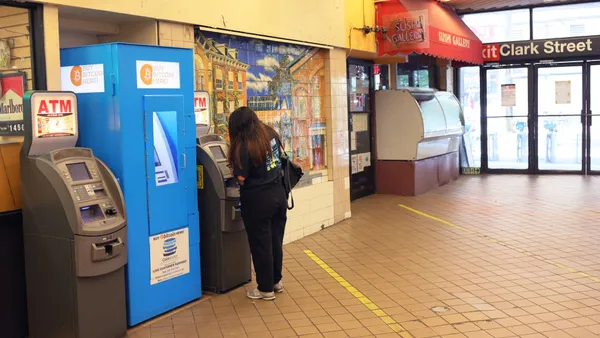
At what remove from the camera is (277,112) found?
8469mm

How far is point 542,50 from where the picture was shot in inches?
573

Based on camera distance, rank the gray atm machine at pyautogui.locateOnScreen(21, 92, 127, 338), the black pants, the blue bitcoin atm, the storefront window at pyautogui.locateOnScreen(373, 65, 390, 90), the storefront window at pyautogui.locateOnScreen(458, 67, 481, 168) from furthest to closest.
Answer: the storefront window at pyautogui.locateOnScreen(458, 67, 481, 168)
the storefront window at pyautogui.locateOnScreen(373, 65, 390, 90)
the black pants
the blue bitcoin atm
the gray atm machine at pyautogui.locateOnScreen(21, 92, 127, 338)

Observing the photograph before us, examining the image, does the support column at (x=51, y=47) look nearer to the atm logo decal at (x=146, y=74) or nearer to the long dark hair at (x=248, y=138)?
the atm logo decal at (x=146, y=74)

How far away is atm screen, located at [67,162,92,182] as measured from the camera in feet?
15.6

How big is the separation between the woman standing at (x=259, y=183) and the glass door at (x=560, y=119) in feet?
36.7

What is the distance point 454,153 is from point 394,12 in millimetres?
4785

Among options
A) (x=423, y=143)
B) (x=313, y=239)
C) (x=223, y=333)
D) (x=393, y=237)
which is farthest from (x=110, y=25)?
(x=423, y=143)

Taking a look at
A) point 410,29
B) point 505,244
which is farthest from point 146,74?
point 410,29

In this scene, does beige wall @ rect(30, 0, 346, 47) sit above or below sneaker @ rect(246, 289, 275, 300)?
above

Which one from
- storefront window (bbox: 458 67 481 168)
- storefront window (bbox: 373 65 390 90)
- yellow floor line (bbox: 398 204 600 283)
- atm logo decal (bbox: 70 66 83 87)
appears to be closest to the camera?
atm logo decal (bbox: 70 66 83 87)

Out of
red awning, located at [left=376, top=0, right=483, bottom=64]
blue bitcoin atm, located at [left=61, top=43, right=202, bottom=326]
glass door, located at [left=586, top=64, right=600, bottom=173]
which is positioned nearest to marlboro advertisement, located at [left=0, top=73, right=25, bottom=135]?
blue bitcoin atm, located at [left=61, top=43, right=202, bottom=326]

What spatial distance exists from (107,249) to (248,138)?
5.30 feet

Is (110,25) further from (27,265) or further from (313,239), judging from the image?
(313,239)

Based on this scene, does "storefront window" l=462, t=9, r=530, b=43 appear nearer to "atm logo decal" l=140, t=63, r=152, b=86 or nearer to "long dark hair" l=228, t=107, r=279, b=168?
"long dark hair" l=228, t=107, r=279, b=168
